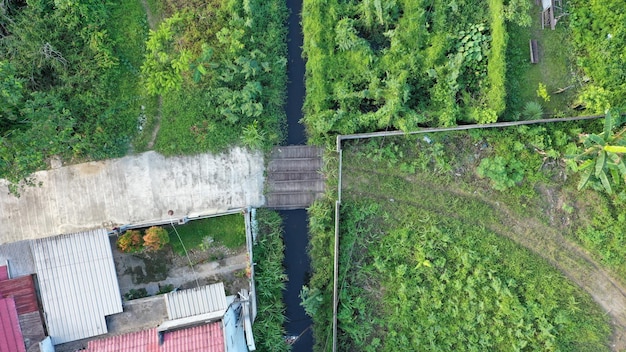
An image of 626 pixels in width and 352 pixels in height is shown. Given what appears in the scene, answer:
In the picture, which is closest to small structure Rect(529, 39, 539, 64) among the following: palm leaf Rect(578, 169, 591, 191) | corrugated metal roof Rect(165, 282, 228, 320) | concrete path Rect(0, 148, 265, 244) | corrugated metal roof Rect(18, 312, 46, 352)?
palm leaf Rect(578, 169, 591, 191)

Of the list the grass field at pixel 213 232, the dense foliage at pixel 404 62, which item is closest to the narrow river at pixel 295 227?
the dense foliage at pixel 404 62

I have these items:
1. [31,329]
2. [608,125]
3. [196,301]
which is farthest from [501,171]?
[31,329]

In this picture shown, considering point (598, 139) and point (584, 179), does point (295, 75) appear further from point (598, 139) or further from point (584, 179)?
point (584, 179)

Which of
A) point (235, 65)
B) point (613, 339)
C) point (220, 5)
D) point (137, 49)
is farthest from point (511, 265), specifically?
point (137, 49)

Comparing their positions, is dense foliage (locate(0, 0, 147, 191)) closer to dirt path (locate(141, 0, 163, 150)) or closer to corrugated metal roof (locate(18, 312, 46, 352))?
dirt path (locate(141, 0, 163, 150))

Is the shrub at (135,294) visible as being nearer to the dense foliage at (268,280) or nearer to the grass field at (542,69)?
the dense foliage at (268,280)

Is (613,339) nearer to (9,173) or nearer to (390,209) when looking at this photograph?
(390,209)
